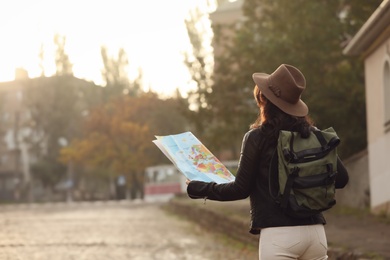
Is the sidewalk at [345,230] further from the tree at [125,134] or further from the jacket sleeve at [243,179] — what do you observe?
the tree at [125,134]

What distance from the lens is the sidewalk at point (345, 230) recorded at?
10.4 m

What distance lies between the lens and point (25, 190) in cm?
9312

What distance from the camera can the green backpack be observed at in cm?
444

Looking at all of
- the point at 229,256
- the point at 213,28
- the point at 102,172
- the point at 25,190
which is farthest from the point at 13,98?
the point at 229,256

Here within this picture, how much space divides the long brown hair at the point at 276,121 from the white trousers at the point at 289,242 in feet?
1.56

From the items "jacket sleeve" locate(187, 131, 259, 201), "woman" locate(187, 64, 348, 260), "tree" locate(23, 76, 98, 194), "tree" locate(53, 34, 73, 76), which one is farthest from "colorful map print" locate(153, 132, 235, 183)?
"tree" locate(23, 76, 98, 194)

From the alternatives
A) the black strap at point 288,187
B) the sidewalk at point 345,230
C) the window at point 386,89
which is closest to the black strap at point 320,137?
the black strap at point 288,187

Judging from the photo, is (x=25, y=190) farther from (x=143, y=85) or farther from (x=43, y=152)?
(x=143, y=85)

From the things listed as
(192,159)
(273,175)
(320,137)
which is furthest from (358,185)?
(273,175)

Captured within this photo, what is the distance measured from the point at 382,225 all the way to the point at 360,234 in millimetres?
2358

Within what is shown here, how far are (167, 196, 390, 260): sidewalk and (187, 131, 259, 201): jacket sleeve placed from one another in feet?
17.0

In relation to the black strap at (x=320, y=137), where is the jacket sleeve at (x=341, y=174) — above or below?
below

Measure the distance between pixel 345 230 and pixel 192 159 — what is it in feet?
31.9

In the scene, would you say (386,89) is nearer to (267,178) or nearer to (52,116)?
(267,178)
